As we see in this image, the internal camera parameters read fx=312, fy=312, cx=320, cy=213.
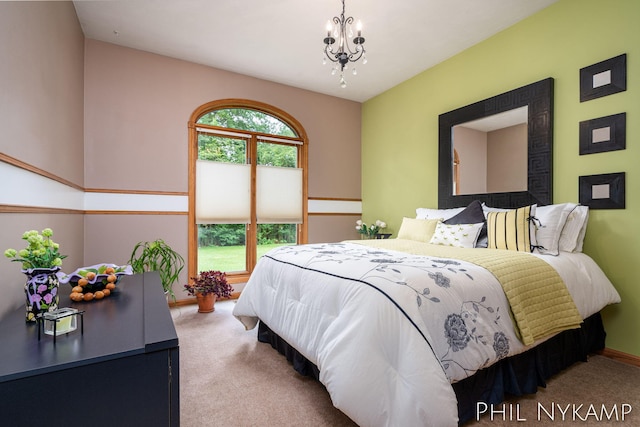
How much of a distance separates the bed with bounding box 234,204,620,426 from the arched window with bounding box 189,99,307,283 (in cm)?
154

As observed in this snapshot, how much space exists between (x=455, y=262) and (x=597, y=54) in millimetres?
2011

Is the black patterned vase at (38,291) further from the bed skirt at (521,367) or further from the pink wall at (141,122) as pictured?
the pink wall at (141,122)

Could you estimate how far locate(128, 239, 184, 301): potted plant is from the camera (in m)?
3.04

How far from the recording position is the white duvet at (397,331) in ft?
3.90

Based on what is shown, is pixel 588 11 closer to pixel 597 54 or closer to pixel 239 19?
pixel 597 54

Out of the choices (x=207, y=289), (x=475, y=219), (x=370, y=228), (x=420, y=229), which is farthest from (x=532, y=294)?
(x=207, y=289)

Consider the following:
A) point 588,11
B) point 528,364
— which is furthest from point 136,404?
point 588,11

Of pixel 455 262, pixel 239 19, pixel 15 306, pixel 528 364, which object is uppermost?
pixel 239 19

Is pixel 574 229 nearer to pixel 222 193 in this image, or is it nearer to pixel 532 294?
pixel 532 294

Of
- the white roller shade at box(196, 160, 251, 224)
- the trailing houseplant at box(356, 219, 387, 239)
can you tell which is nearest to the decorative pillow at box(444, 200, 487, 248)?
the trailing houseplant at box(356, 219, 387, 239)

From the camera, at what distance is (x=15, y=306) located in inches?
52.6

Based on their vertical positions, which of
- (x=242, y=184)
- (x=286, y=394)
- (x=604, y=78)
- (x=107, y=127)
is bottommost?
(x=286, y=394)

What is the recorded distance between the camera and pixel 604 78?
2.27m

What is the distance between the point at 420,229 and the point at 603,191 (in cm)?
137
